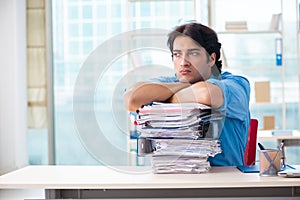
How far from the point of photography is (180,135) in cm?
210

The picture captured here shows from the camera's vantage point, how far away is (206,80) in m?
2.24

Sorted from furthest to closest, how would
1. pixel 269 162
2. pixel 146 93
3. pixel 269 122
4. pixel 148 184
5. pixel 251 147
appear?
1. pixel 269 122
2. pixel 251 147
3. pixel 146 93
4. pixel 269 162
5. pixel 148 184

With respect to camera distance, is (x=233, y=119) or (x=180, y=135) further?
(x=233, y=119)

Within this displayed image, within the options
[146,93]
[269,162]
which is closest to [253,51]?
[146,93]

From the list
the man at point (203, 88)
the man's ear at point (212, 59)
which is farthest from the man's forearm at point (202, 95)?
the man's ear at point (212, 59)

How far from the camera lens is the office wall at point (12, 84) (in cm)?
497

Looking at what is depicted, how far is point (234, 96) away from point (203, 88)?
19 centimetres

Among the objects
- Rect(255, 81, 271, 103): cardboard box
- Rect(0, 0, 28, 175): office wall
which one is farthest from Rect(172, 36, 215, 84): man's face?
Rect(0, 0, 28, 175): office wall

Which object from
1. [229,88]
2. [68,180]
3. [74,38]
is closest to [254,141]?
[229,88]

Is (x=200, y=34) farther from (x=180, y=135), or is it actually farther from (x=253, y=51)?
(x=253, y=51)

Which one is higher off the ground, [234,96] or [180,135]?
[234,96]

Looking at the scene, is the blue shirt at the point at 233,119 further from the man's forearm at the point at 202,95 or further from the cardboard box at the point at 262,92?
the cardboard box at the point at 262,92

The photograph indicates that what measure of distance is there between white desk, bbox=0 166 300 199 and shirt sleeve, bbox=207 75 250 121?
23cm

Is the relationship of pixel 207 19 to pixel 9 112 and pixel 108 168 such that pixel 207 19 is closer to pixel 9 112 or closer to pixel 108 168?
pixel 9 112
